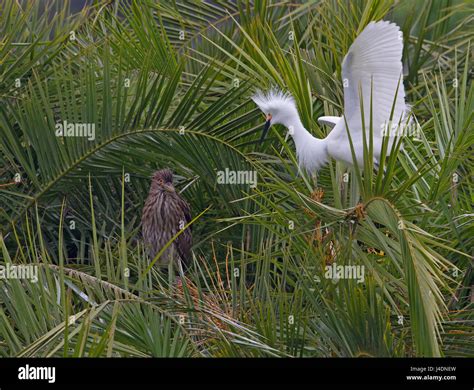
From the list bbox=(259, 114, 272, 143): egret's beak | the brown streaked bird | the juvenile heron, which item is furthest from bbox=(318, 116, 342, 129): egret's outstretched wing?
the brown streaked bird

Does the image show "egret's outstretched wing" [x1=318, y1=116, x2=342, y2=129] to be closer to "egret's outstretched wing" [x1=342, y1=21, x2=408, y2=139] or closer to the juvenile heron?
the juvenile heron

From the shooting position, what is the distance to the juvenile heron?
4180 millimetres

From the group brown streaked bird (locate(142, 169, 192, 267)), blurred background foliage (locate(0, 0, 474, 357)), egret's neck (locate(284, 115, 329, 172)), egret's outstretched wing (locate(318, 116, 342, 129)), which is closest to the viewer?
blurred background foliage (locate(0, 0, 474, 357))

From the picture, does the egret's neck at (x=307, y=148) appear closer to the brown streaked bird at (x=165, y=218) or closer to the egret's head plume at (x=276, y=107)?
the egret's head plume at (x=276, y=107)

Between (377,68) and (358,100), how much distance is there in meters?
0.19

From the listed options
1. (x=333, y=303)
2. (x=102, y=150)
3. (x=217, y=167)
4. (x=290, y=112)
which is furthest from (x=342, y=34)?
(x=333, y=303)

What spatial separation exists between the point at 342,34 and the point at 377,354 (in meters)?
2.34

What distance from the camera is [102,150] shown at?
16.0 feet

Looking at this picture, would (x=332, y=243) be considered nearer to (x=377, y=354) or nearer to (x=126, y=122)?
(x=377, y=354)

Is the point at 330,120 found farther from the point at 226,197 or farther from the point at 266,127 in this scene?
the point at 226,197

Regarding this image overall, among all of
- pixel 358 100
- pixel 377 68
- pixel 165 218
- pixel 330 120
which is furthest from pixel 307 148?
pixel 165 218

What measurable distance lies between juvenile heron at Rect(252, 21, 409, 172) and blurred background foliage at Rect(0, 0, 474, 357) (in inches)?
3.5

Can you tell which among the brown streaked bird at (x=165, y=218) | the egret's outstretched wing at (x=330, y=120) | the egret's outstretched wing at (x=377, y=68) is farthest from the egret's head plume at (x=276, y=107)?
the brown streaked bird at (x=165, y=218)
